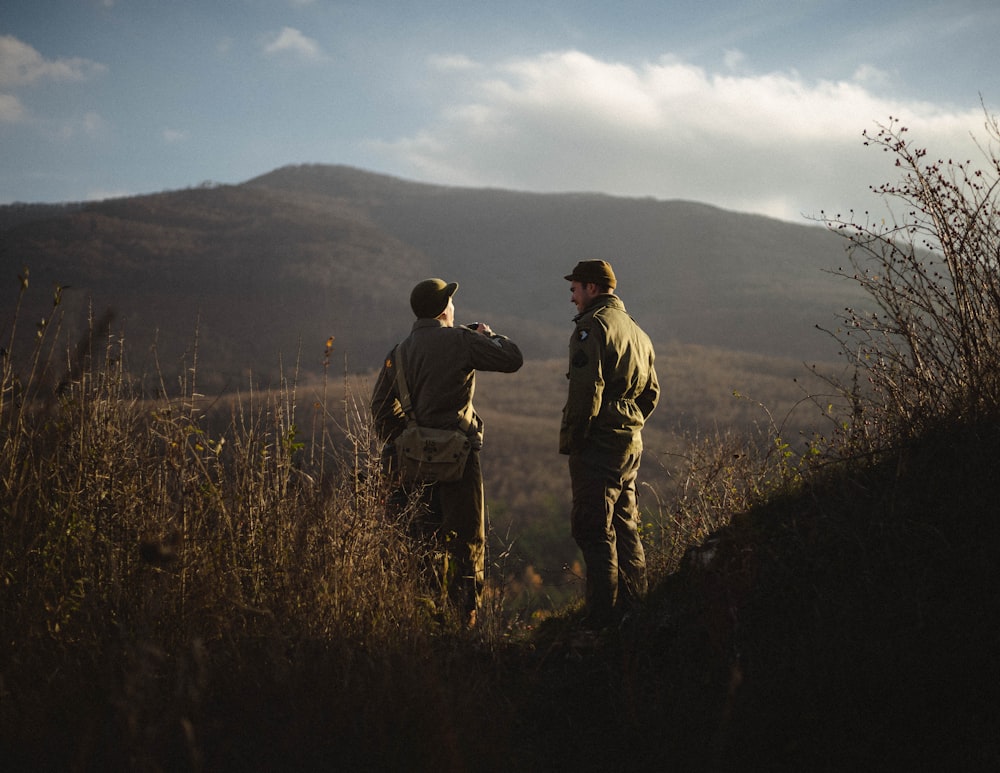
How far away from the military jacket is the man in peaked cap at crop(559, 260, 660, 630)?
0.59m

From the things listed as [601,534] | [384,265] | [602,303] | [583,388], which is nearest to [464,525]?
[601,534]

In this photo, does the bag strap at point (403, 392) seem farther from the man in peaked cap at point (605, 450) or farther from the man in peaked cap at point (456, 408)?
the man in peaked cap at point (605, 450)

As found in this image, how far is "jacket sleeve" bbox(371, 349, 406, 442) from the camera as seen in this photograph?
4.78 meters

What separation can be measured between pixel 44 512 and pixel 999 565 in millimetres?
4090

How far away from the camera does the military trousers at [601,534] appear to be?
13.0ft

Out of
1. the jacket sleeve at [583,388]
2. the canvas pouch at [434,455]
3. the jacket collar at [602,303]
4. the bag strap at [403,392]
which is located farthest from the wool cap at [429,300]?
the jacket sleeve at [583,388]

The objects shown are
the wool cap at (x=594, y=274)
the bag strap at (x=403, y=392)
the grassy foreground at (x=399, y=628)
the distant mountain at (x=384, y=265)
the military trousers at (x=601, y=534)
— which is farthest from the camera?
the distant mountain at (x=384, y=265)

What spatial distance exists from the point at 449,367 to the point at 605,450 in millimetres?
1177

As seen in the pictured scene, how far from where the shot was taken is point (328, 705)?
8.08 ft

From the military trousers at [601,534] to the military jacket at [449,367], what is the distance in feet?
2.73

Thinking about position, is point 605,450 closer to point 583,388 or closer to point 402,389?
point 583,388

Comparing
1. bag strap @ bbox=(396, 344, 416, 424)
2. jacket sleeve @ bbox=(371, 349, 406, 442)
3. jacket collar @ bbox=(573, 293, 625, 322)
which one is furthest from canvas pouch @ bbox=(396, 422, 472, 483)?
jacket collar @ bbox=(573, 293, 625, 322)

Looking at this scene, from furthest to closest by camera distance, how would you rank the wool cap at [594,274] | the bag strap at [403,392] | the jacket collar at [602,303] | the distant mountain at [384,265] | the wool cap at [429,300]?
the distant mountain at [384,265] → the wool cap at [429,300] → the bag strap at [403,392] → the wool cap at [594,274] → the jacket collar at [602,303]

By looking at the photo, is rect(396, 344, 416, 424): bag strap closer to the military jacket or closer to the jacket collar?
the military jacket
